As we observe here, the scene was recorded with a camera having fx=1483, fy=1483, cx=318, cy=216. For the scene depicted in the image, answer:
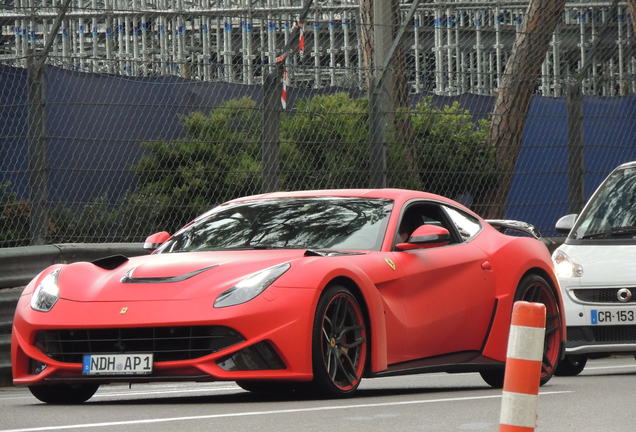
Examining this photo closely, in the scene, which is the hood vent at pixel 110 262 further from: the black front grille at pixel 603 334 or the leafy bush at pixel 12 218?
the black front grille at pixel 603 334

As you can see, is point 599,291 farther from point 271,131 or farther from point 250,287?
point 250,287

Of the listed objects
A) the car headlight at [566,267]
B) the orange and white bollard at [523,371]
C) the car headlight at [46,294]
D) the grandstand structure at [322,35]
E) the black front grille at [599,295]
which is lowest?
the black front grille at [599,295]

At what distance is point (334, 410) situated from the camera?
7.52 metres

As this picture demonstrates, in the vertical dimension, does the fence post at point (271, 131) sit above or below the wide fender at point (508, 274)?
above

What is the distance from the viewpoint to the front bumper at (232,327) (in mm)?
7891

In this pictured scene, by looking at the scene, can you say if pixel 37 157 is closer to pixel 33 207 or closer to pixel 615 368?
pixel 33 207

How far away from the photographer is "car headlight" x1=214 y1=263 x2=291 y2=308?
798cm

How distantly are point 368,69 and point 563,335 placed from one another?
3988 millimetres

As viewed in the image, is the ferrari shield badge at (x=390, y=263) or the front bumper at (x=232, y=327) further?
the ferrari shield badge at (x=390, y=263)

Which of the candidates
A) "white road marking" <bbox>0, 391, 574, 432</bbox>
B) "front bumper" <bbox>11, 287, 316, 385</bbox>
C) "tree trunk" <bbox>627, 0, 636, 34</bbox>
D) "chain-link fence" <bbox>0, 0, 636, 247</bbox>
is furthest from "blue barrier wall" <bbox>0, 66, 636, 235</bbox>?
"tree trunk" <bbox>627, 0, 636, 34</bbox>

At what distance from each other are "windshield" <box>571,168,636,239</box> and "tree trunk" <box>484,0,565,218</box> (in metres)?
2.37

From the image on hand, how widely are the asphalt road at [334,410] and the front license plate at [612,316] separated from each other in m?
1.03

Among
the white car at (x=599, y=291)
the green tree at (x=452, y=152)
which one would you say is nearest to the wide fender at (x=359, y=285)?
the white car at (x=599, y=291)

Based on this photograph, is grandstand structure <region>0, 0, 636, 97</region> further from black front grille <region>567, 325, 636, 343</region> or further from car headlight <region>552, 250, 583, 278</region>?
black front grille <region>567, 325, 636, 343</region>
